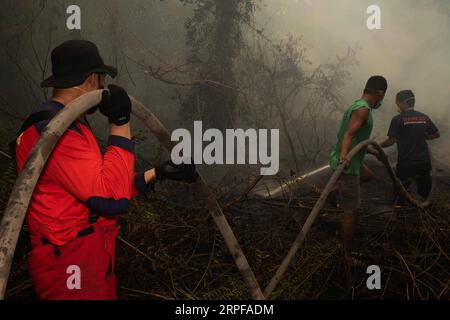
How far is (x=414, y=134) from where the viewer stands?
5629 mm

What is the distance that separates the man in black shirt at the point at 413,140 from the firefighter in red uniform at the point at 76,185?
4.91 m

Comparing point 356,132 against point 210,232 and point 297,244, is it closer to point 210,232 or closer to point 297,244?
point 297,244

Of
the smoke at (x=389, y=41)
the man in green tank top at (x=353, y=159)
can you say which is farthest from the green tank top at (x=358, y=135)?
the smoke at (x=389, y=41)

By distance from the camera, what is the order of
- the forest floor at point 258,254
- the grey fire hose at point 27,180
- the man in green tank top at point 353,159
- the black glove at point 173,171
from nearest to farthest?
1. the grey fire hose at point 27,180
2. the black glove at point 173,171
3. the forest floor at point 258,254
4. the man in green tank top at point 353,159

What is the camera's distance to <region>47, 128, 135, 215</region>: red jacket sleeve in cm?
147

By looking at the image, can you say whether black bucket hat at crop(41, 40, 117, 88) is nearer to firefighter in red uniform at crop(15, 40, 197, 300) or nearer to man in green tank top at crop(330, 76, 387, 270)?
firefighter in red uniform at crop(15, 40, 197, 300)

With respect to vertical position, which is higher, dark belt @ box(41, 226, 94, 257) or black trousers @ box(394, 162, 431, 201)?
black trousers @ box(394, 162, 431, 201)

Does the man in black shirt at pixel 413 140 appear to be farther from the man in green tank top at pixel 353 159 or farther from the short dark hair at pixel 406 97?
the man in green tank top at pixel 353 159

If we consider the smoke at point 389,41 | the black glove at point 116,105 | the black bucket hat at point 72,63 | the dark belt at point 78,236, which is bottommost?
the dark belt at point 78,236

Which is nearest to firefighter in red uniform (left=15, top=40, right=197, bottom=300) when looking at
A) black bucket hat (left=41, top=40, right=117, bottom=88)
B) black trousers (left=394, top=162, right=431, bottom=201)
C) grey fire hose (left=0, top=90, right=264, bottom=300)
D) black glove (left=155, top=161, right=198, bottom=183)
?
black bucket hat (left=41, top=40, right=117, bottom=88)

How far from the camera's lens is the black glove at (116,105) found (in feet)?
5.33

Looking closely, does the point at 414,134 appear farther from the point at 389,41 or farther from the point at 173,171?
the point at 389,41

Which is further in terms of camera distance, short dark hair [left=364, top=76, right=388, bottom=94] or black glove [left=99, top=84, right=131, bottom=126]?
short dark hair [left=364, top=76, right=388, bottom=94]

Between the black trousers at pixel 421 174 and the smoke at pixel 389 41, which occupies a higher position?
the smoke at pixel 389 41
